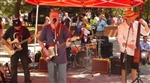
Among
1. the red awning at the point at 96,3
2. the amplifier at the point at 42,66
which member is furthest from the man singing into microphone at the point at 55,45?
the amplifier at the point at 42,66

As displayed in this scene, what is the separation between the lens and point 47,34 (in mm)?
5477

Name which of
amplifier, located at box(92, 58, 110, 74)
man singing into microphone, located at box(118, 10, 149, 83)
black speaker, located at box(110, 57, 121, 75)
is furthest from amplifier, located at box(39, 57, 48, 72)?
man singing into microphone, located at box(118, 10, 149, 83)

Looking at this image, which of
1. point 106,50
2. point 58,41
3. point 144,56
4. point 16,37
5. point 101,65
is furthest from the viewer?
point 106,50

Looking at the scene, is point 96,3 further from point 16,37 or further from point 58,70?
point 58,70

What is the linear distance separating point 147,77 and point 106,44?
3.20 m

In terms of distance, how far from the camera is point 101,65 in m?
9.05

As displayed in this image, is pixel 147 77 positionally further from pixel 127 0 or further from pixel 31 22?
pixel 31 22

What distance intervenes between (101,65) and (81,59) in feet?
2.83

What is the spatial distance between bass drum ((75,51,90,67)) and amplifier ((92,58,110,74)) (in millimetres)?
542

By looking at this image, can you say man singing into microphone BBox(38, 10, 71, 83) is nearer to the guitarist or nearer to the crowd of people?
the crowd of people

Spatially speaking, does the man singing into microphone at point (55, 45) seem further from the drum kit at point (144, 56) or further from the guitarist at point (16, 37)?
the drum kit at point (144, 56)

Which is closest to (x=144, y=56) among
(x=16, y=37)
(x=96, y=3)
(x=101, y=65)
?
(x=101, y=65)

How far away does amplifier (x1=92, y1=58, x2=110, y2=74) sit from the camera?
8969 mm

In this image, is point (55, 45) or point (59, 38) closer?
point (55, 45)
